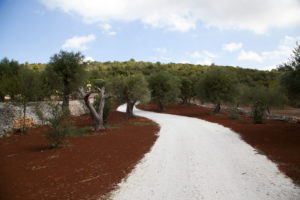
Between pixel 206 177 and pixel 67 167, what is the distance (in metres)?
5.76

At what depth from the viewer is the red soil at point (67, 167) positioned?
5.88m

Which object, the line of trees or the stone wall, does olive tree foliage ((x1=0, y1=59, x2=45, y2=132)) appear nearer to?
the line of trees

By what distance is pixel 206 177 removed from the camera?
22.0 feet

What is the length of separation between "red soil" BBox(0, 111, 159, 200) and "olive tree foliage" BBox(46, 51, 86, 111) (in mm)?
11801

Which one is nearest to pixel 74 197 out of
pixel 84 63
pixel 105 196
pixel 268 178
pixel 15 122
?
pixel 105 196

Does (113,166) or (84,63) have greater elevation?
(84,63)

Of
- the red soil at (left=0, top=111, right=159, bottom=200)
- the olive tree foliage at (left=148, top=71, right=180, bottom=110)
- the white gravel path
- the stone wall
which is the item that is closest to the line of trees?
the olive tree foliage at (left=148, top=71, right=180, bottom=110)

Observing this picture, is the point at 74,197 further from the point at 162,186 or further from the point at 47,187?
the point at 162,186

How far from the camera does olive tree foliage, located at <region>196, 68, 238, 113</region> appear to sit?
27562mm

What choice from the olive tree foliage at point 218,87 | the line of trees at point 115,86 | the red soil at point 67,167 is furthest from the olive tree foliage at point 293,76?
the olive tree foliage at point 218,87

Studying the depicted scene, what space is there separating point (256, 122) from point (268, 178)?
1426cm

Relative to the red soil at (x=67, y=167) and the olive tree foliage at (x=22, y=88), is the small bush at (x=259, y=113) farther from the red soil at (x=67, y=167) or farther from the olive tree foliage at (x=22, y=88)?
the olive tree foliage at (x=22, y=88)

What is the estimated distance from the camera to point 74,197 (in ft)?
17.9

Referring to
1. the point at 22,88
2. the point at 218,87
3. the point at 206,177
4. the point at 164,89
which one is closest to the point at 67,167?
the point at 206,177
